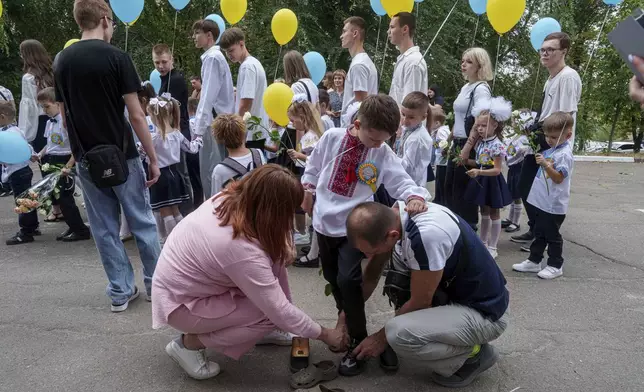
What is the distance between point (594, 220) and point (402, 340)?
4779mm

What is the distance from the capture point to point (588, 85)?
688 inches

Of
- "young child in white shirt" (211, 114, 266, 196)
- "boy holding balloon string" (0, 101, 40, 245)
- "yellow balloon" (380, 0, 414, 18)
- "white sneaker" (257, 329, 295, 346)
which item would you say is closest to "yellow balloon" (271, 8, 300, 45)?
"yellow balloon" (380, 0, 414, 18)

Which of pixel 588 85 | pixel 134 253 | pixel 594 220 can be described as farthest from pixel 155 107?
pixel 588 85

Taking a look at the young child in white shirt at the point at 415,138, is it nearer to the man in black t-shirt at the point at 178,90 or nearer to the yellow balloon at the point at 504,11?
the yellow balloon at the point at 504,11

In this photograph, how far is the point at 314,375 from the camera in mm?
2408

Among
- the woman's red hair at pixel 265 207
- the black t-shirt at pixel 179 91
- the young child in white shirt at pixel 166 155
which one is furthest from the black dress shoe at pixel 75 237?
the woman's red hair at pixel 265 207

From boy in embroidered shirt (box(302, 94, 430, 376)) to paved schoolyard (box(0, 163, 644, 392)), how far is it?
0.38m

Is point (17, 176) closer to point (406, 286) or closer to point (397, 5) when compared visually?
point (397, 5)

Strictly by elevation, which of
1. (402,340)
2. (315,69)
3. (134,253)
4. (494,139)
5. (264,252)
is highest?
(315,69)

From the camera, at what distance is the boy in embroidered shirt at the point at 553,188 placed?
12.2 ft

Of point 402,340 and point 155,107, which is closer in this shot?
point 402,340

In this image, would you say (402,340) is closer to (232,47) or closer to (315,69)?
(232,47)

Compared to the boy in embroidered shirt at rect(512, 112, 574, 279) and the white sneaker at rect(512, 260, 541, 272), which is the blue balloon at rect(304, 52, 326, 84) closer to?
the boy in embroidered shirt at rect(512, 112, 574, 279)

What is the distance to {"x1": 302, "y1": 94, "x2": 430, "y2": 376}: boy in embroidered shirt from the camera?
245 cm
